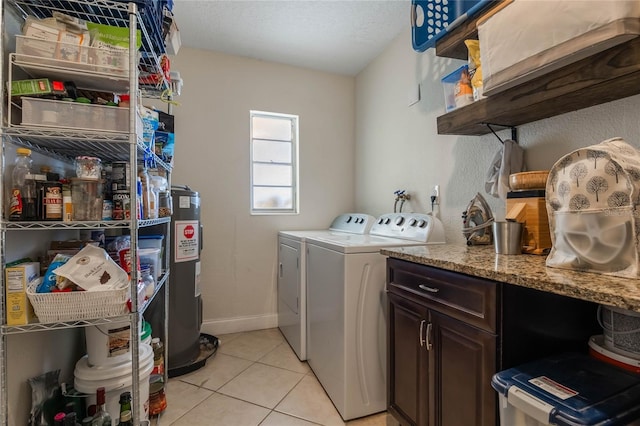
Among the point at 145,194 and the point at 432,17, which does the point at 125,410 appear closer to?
the point at 145,194

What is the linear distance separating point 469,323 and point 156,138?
6.25ft

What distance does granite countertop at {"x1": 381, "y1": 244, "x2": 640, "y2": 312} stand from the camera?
26.7 inches

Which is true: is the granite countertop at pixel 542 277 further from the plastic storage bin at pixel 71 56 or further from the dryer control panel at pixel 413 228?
the plastic storage bin at pixel 71 56

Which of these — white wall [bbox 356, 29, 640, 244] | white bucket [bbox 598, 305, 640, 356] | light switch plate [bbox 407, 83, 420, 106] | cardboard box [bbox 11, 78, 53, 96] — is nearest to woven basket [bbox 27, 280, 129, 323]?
cardboard box [bbox 11, 78, 53, 96]

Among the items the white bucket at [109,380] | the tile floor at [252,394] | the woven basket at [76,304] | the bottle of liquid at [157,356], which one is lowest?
the tile floor at [252,394]

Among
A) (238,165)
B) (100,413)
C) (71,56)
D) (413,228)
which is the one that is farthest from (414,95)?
(100,413)

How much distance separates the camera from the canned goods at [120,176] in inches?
47.7

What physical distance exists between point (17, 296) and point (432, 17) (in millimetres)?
2166

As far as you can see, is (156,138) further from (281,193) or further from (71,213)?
(281,193)

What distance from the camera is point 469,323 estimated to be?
104cm

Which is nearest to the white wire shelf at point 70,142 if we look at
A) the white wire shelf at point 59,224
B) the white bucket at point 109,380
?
the white wire shelf at point 59,224

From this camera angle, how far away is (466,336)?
1.05 m

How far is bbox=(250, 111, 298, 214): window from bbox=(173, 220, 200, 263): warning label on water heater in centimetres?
78

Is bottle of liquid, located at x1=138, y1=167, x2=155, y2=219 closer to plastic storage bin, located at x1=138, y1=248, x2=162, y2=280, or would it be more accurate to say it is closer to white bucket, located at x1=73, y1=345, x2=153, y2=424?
plastic storage bin, located at x1=138, y1=248, x2=162, y2=280
